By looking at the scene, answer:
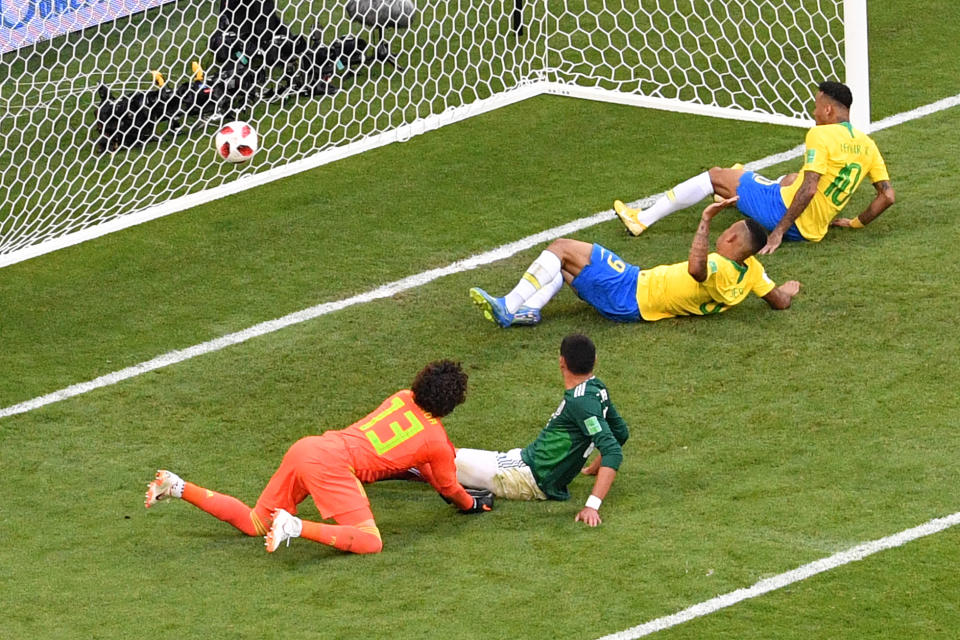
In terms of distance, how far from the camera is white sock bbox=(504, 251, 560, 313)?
9500 millimetres

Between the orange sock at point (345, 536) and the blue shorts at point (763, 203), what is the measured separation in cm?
429

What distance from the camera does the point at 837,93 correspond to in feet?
33.7

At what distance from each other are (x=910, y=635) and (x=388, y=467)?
2527 mm

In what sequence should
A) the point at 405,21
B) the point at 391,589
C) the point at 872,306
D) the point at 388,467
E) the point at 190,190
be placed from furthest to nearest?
the point at 405,21 < the point at 190,190 < the point at 872,306 < the point at 388,467 < the point at 391,589

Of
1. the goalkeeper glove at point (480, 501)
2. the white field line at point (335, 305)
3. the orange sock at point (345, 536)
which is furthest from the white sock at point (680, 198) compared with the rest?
the orange sock at point (345, 536)

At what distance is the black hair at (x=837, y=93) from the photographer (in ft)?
33.7

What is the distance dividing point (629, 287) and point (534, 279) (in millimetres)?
582

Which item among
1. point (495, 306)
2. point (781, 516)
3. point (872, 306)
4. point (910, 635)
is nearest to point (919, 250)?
point (872, 306)

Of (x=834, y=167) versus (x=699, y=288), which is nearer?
(x=699, y=288)

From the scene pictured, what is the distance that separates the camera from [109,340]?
1006 cm

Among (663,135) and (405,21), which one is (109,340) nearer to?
(405,21)

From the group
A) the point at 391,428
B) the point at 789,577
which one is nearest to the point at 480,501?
the point at 391,428

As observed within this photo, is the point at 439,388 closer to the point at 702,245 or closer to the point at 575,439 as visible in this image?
the point at 575,439

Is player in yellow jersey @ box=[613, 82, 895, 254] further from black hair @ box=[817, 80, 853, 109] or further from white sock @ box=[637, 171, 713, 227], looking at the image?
white sock @ box=[637, 171, 713, 227]
